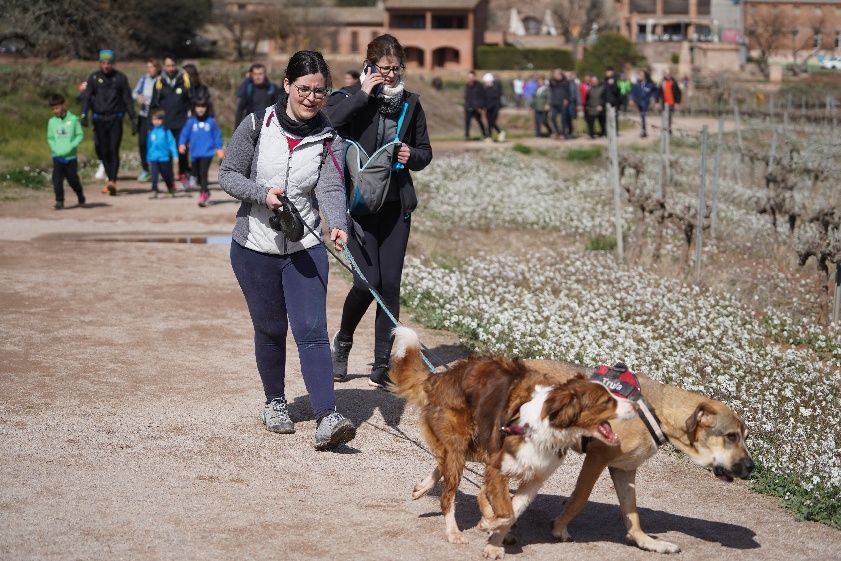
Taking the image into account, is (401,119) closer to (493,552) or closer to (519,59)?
(493,552)

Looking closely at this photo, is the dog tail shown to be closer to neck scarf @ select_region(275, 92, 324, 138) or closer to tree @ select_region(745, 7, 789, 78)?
neck scarf @ select_region(275, 92, 324, 138)

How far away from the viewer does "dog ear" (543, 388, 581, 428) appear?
540 centimetres

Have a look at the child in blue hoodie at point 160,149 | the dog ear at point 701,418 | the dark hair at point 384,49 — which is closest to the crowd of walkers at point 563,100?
the child in blue hoodie at point 160,149

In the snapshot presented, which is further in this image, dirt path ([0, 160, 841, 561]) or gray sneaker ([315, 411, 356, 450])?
gray sneaker ([315, 411, 356, 450])

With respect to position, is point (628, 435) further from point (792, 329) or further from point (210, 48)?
point (210, 48)

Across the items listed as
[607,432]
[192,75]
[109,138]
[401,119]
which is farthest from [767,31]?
[607,432]

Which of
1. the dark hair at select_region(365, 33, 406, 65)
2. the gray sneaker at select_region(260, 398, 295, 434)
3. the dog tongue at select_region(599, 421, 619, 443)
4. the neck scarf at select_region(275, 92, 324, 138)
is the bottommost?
the gray sneaker at select_region(260, 398, 295, 434)

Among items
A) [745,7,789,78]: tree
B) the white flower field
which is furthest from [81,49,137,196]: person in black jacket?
[745,7,789,78]: tree

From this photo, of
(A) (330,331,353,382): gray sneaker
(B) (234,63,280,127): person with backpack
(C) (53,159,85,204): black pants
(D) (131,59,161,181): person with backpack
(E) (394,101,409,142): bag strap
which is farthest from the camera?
(D) (131,59,161,181): person with backpack

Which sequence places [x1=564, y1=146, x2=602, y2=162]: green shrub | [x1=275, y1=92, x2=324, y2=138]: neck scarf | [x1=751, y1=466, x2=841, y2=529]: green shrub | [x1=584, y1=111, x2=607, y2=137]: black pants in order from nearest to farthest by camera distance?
1. [x1=751, y1=466, x2=841, y2=529]: green shrub
2. [x1=275, y1=92, x2=324, y2=138]: neck scarf
3. [x1=564, y1=146, x2=602, y2=162]: green shrub
4. [x1=584, y1=111, x2=607, y2=137]: black pants

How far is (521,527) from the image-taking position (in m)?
6.34

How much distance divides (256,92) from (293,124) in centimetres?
1175

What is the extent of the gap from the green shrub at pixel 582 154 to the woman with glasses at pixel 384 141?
859 inches

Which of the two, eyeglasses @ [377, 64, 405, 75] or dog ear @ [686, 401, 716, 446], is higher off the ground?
eyeglasses @ [377, 64, 405, 75]
